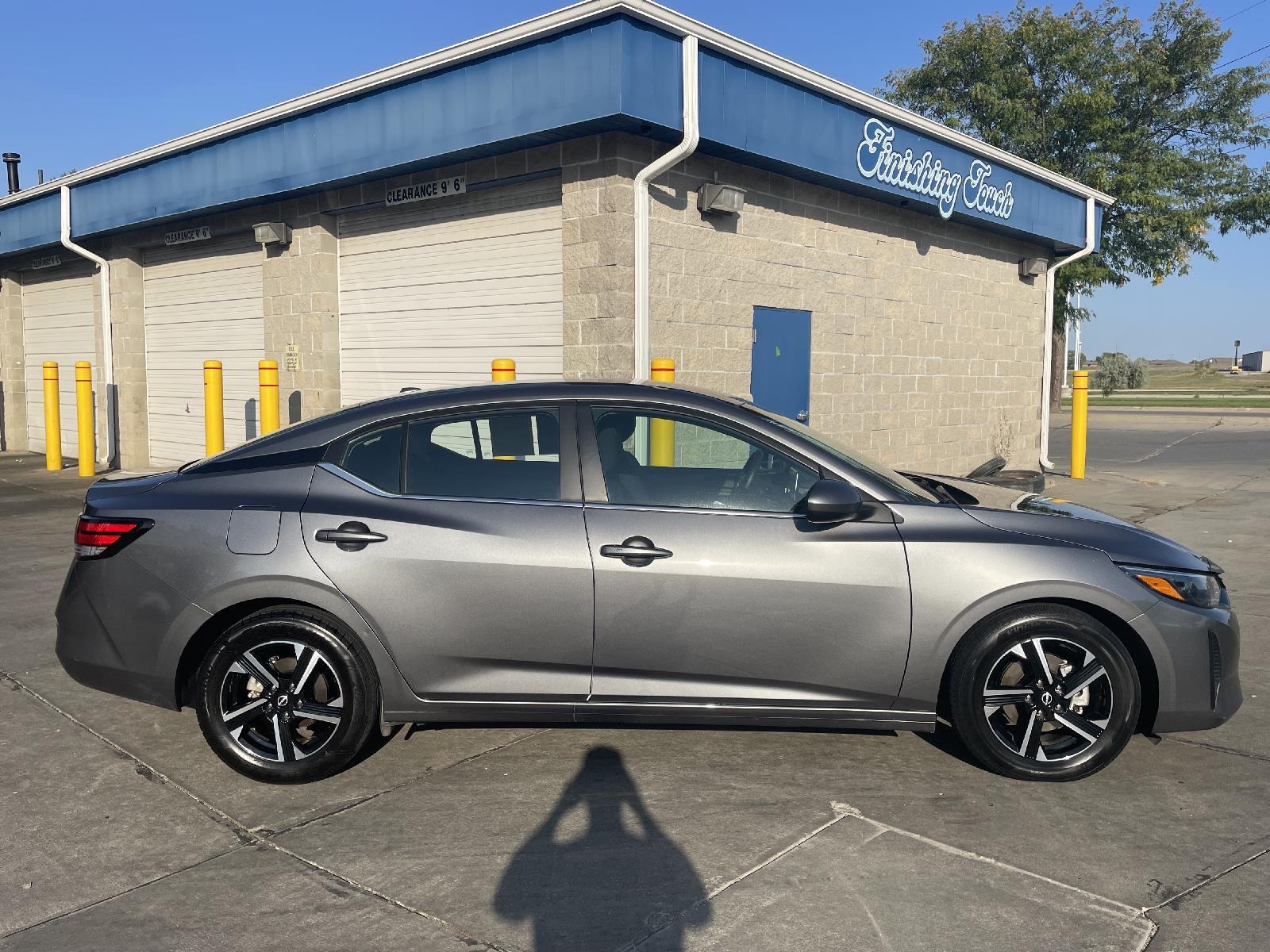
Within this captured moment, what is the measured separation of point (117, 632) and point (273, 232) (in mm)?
8453

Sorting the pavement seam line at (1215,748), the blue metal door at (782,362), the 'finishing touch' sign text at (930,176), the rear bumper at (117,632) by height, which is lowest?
the pavement seam line at (1215,748)

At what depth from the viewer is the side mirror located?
3.71 meters

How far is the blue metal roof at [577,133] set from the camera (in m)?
7.95

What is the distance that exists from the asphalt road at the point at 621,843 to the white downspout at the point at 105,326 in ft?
38.7

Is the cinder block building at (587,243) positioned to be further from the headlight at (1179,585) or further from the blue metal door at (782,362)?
the headlight at (1179,585)

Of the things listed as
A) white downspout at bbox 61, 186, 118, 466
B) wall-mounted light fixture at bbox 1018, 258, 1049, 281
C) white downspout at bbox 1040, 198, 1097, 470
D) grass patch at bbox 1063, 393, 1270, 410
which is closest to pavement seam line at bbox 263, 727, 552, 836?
wall-mounted light fixture at bbox 1018, 258, 1049, 281

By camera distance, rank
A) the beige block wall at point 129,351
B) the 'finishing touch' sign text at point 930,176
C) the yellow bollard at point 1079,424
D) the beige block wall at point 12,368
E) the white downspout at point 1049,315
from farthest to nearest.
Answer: the beige block wall at point 12,368, the white downspout at point 1049,315, the beige block wall at point 129,351, the yellow bollard at point 1079,424, the 'finishing touch' sign text at point 930,176

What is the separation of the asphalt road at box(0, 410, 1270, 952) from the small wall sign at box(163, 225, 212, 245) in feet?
31.6

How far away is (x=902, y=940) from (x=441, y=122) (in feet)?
26.6

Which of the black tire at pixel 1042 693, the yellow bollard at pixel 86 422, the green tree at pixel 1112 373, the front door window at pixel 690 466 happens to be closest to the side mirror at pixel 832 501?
the front door window at pixel 690 466

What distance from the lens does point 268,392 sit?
10.5 m

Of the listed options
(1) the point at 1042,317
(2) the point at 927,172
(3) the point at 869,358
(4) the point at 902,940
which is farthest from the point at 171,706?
(1) the point at 1042,317

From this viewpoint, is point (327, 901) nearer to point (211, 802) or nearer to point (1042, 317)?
point (211, 802)

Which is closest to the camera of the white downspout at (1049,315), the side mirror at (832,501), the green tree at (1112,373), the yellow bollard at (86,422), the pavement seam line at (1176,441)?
the side mirror at (832,501)
